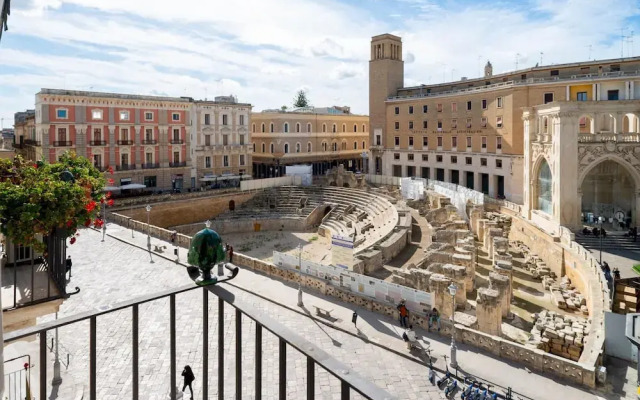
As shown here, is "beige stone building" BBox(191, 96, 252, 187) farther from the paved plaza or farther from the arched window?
the arched window

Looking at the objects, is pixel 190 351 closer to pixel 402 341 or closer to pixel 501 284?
pixel 402 341

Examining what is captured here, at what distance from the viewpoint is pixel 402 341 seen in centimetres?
1709

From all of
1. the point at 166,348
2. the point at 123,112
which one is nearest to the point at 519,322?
the point at 166,348

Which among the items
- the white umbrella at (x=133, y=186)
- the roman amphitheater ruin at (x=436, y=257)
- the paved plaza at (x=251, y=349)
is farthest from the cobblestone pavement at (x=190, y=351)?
the white umbrella at (x=133, y=186)

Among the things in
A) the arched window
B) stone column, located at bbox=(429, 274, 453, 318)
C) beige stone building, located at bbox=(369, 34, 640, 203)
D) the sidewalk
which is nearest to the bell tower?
beige stone building, located at bbox=(369, 34, 640, 203)

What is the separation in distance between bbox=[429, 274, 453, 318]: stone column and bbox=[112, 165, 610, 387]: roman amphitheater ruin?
1.7 inches

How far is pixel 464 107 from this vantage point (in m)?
53.6

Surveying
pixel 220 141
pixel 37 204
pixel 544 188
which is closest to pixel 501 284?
pixel 37 204

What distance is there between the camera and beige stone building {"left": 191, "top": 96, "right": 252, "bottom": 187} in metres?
52.8

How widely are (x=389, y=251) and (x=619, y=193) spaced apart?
2084cm

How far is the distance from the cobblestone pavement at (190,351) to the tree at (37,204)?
22.3 ft

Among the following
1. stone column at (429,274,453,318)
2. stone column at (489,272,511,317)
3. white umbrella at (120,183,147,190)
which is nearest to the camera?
stone column at (429,274,453,318)

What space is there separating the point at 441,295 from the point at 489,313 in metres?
2.14

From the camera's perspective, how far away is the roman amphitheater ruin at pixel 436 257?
1794cm
